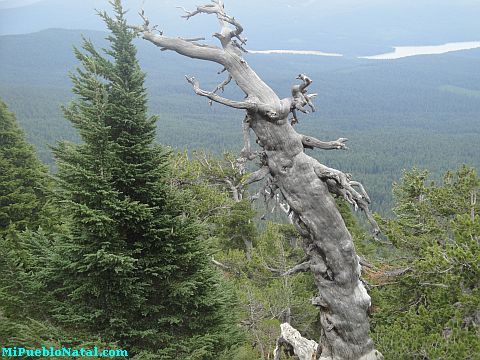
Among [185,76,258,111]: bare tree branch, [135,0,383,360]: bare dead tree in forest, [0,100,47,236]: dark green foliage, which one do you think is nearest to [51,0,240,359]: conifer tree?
[135,0,383,360]: bare dead tree in forest

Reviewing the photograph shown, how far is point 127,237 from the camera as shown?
820cm

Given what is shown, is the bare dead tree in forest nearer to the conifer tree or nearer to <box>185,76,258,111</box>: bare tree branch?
<box>185,76,258,111</box>: bare tree branch

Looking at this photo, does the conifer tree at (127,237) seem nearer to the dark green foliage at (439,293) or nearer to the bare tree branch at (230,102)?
the bare tree branch at (230,102)

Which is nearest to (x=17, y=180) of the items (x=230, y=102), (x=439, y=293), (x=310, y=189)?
(x=230, y=102)

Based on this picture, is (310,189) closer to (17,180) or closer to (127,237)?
(127,237)

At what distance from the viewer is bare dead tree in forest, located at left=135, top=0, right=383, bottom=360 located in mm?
6684

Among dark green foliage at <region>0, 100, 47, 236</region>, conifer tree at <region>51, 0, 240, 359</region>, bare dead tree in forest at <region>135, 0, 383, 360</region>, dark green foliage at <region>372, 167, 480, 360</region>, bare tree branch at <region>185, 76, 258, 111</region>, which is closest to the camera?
bare tree branch at <region>185, 76, 258, 111</region>

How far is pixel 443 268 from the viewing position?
832cm

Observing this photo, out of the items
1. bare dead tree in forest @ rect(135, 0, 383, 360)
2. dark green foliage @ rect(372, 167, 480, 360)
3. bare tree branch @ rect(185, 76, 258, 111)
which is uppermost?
bare tree branch @ rect(185, 76, 258, 111)

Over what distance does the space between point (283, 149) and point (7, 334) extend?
5.39 m

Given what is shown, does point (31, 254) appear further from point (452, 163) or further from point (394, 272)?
point (452, 163)

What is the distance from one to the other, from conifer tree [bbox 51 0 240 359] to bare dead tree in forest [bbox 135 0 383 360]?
6.73 ft

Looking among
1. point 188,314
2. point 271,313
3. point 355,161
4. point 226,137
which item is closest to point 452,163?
point 355,161

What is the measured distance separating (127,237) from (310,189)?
11.8 feet
